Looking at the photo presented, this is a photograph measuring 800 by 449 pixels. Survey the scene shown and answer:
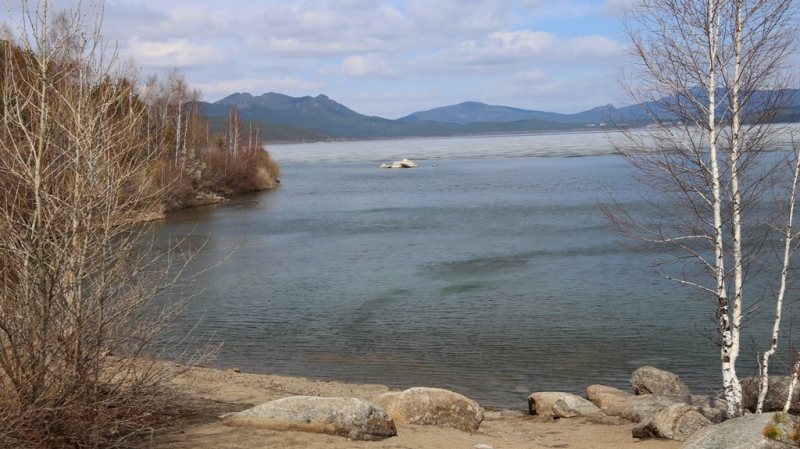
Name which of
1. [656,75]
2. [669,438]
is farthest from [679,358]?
[656,75]

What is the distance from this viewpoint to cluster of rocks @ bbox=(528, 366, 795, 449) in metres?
12.6

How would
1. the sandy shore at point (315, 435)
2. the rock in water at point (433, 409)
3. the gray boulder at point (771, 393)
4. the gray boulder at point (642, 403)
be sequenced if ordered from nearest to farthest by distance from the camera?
the sandy shore at point (315, 435) < the rock in water at point (433, 409) < the gray boulder at point (642, 403) < the gray boulder at point (771, 393)

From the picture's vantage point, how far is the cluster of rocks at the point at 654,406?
41.5 ft

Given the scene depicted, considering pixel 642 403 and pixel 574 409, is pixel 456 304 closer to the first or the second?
pixel 574 409

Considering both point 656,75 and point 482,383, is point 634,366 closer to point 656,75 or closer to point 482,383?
point 482,383

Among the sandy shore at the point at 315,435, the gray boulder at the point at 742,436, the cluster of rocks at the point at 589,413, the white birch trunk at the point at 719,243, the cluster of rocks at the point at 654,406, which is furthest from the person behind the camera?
the cluster of rocks at the point at 654,406

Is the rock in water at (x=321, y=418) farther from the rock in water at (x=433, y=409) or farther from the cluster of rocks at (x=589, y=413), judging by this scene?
the rock in water at (x=433, y=409)

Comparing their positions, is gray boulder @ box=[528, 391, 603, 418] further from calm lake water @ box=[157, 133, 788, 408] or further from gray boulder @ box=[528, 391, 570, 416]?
calm lake water @ box=[157, 133, 788, 408]

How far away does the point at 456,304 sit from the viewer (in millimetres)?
23891

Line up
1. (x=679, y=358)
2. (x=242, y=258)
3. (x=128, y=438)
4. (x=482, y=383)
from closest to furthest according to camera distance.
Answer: (x=128, y=438) < (x=482, y=383) < (x=679, y=358) < (x=242, y=258)

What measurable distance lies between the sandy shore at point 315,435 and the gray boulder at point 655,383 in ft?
6.04

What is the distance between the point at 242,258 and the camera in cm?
3412

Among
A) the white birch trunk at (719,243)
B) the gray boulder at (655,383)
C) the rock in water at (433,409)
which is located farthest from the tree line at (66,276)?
the gray boulder at (655,383)

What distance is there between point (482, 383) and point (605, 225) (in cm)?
2327
